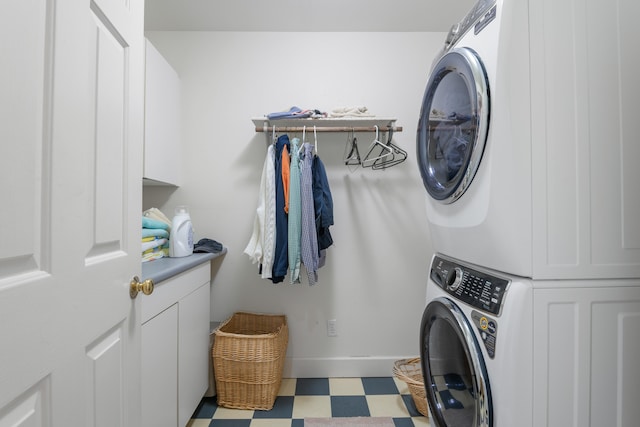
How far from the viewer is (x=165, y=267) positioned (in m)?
1.28

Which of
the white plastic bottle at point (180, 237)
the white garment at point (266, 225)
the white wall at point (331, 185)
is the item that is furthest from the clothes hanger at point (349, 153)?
the white plastic bottle at point (180, 237)

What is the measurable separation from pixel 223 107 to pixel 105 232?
1.56 metres

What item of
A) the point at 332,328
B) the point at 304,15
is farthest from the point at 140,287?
the point at 304,15

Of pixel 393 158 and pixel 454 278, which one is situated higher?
pixel 393 158

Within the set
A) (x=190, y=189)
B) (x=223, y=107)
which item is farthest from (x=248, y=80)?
(x=190, y=189)

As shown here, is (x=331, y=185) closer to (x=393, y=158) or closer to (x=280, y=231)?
(x=393, y=158)

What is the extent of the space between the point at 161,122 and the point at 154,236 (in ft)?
2.22

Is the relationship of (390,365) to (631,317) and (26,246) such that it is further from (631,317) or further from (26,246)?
(26,246)

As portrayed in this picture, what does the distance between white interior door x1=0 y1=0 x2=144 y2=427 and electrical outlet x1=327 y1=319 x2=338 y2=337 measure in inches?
52.6

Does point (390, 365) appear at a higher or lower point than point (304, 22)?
lower

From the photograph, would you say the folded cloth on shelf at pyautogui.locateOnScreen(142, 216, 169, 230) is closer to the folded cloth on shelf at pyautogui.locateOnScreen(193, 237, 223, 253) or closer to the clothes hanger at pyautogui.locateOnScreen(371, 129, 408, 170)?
the folded cloth on shelf at pyautogui.locateOnScreen(193, 237, 223, 253)

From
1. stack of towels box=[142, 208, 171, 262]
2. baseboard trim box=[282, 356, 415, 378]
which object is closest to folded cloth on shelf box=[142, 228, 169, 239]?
stack of towels box=[142, 208, 171, 262]

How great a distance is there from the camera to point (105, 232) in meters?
0.71

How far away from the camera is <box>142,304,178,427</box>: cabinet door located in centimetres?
108
